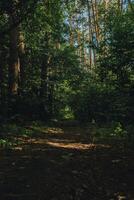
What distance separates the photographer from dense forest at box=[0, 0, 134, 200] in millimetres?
13234

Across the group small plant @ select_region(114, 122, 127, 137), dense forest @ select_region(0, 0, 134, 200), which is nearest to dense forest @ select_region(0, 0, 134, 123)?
dense forest @ select_region(0, 0, 134, 200)

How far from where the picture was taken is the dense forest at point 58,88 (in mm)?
13234

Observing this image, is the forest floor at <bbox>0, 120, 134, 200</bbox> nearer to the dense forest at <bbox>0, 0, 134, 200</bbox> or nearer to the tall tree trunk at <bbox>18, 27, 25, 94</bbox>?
the dense forest at <bbox>0, 0, 134, 200</bbox>

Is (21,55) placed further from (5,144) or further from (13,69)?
(5,144)

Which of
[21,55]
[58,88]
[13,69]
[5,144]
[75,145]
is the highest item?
[21,55]

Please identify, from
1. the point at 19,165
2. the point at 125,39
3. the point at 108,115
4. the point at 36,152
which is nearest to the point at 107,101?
the point at 108,115

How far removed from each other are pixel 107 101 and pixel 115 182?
36.7 feet

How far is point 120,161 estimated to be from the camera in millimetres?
10375

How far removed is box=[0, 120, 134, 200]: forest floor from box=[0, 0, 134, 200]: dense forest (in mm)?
46

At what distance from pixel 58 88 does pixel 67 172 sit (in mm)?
21747

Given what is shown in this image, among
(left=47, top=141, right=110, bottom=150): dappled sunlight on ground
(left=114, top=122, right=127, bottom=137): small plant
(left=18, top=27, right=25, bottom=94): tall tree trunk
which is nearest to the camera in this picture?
(left=47, top=141, right=110, bottom=150): dappled sunlight on ground

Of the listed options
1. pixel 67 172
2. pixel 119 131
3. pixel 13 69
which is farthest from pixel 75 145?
pixel 13 69

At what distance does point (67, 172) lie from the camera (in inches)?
365

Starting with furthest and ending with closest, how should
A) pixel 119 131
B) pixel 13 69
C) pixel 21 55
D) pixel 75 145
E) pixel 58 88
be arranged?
pixel 58 88
pixel 21 55
pixel 13 69
pixel 119 131
pixel 75 145
